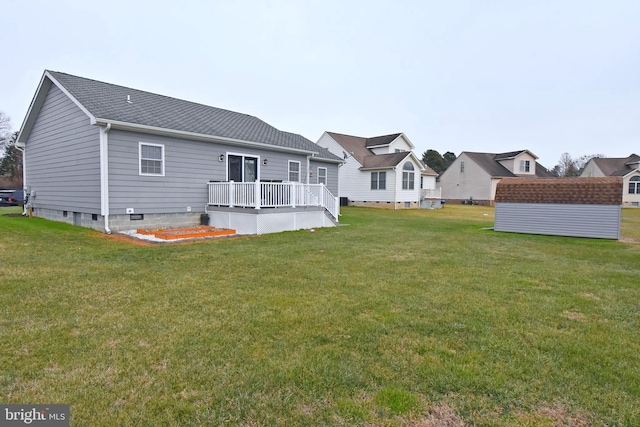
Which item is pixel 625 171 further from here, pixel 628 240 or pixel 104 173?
pixel 104 173

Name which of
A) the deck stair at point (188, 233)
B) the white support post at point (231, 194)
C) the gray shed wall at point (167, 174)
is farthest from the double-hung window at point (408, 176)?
the deck stair at point (188, 233)

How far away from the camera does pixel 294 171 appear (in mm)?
15758

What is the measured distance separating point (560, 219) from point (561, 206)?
45cm

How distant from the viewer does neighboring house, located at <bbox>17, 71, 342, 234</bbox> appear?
1024cm

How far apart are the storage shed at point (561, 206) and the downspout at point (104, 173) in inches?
521

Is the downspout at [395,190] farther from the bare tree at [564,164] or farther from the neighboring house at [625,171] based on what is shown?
the bare tree at [564,164]

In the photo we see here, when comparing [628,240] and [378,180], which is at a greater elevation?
[378,180]

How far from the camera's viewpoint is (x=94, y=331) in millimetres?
3336

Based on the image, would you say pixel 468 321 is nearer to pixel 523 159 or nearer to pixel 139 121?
pixel 139 121

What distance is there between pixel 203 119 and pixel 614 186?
14334mm

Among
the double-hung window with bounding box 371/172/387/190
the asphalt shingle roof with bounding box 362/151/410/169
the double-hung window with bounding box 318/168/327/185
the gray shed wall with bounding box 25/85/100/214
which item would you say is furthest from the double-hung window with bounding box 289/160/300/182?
the double-hung window with bounding box 371/172/387/190

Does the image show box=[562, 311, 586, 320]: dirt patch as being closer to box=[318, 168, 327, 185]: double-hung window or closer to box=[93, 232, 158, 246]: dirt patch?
box=[93, 232, 158, 246]: dirt patch

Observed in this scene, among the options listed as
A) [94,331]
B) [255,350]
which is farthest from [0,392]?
[255,350]

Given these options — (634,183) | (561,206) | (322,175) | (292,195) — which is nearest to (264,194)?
(292,195)
